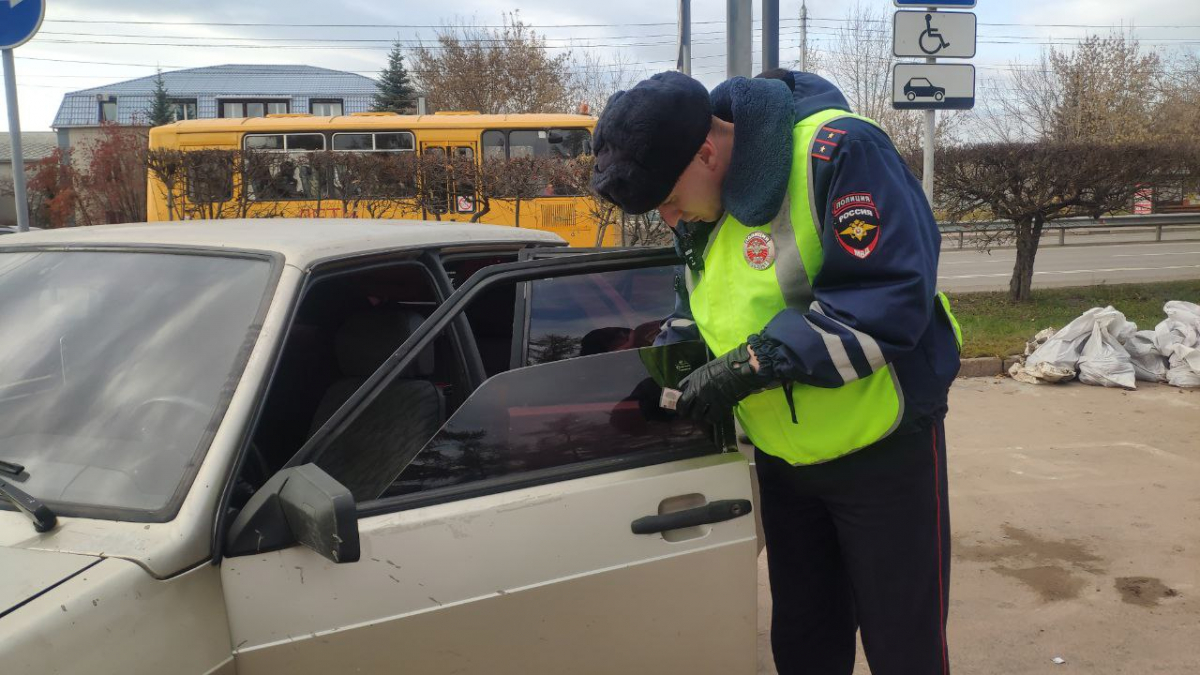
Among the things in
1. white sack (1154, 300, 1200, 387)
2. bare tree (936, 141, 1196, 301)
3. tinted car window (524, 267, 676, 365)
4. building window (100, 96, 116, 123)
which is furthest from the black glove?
building window (100, 96, 116, 123)

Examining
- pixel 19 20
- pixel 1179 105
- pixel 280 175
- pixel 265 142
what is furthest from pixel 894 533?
pixel 1179 105

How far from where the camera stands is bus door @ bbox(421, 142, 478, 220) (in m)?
12.3

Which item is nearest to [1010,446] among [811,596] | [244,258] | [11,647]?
[811,596]

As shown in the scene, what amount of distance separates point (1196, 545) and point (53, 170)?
34520 millimetres

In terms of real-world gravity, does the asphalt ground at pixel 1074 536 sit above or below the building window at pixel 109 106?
below

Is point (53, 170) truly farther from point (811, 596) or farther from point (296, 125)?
point (811, 596)

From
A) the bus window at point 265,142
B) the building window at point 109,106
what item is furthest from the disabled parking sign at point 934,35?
the building window at point 109,106

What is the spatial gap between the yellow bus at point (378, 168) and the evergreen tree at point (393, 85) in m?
27.4

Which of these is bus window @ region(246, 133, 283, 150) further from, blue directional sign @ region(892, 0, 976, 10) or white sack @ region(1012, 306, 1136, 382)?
white sack @ region(1012, 306, 1136, 382)

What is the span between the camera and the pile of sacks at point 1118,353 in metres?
6.82

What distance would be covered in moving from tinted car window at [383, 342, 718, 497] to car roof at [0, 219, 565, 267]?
53 cm

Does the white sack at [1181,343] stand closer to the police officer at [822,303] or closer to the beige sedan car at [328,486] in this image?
the police officer at [822,303]

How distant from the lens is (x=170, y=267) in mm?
2119

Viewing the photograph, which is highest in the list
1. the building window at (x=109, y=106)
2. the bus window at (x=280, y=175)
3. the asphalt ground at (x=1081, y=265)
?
the building window at (x=109, y=106)
